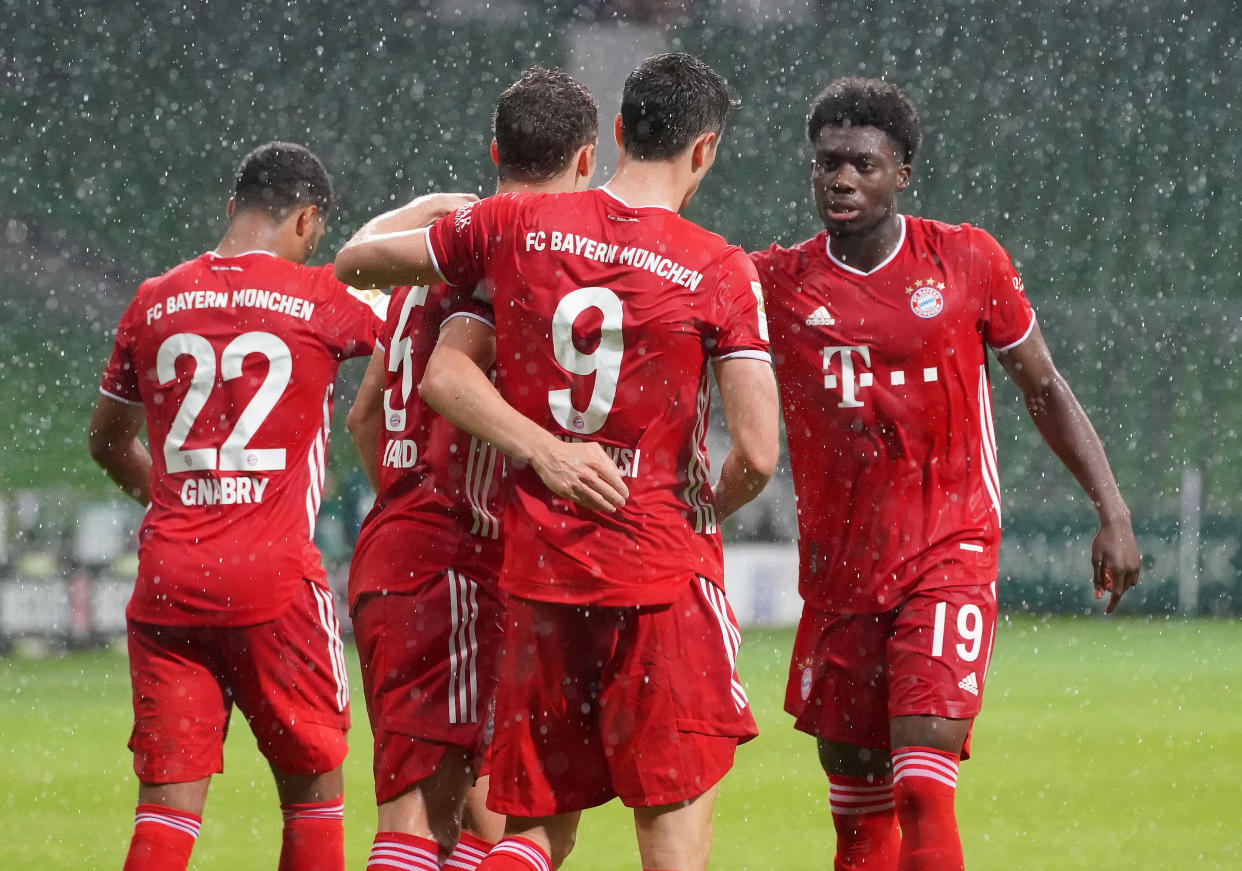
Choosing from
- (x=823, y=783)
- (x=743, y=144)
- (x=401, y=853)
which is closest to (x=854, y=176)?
(x=401, y=853)

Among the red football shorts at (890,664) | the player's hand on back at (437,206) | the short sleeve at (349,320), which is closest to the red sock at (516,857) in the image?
the red football shorts at (890,664)

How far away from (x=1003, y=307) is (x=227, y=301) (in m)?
1.77

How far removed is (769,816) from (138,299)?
3.27 m

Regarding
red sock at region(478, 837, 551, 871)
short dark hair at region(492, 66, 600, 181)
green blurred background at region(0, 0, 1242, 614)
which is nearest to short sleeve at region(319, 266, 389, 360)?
short dark hair at region(492, 66, 600, 181)

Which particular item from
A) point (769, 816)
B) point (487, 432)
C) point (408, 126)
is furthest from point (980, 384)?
point (408, 126)

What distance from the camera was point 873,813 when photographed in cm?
347

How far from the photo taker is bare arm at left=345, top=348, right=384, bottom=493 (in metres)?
3.20

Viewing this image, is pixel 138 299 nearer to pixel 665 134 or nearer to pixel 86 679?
pixel 665 134

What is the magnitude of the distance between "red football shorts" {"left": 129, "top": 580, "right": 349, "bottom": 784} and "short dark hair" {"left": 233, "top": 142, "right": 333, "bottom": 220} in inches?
36.7

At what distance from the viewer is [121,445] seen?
3867 millimetres

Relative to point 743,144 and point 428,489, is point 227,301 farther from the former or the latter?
point 743,144

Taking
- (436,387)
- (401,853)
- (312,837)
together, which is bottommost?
(312,837)

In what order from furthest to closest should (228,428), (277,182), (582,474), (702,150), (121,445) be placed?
(121,445) < (277,182) < (228,428) < (702,150) < (582,474)

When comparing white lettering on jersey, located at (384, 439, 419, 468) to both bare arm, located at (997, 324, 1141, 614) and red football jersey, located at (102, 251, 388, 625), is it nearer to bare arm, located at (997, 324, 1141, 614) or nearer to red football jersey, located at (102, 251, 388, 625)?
red football jersey, located at (102, 251, 388, 625)
